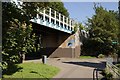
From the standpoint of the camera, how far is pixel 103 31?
5641cm

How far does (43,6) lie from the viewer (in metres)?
17.1

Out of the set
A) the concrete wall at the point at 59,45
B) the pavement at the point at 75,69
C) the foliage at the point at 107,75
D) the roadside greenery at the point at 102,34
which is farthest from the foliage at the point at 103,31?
the foliage at the point at 107,75

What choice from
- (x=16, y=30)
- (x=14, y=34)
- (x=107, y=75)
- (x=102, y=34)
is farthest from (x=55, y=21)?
(x=14, y=34)

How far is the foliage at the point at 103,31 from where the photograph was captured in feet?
185

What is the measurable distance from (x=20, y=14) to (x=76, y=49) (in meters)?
37.3

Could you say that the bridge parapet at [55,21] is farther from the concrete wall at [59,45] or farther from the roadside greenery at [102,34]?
the roadside greenery at [102,34]

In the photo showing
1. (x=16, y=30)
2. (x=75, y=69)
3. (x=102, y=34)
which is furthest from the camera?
(x=102, y=34)

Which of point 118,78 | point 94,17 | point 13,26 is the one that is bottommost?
point 118,78

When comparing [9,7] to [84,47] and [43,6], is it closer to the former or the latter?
[43,6]

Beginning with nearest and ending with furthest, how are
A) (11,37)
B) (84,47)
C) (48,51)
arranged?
(11,37), (48,51), (84,47)

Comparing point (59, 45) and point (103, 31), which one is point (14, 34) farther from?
point (103, 31)

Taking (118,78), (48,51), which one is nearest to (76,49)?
(48,51)

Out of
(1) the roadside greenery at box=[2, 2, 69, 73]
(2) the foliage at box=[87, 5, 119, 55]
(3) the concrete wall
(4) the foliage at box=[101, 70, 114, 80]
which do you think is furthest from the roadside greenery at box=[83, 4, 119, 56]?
(1) the roadside greenery at box=[2, 2, 69, 73]

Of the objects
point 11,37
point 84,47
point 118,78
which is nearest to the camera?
point 11,37
